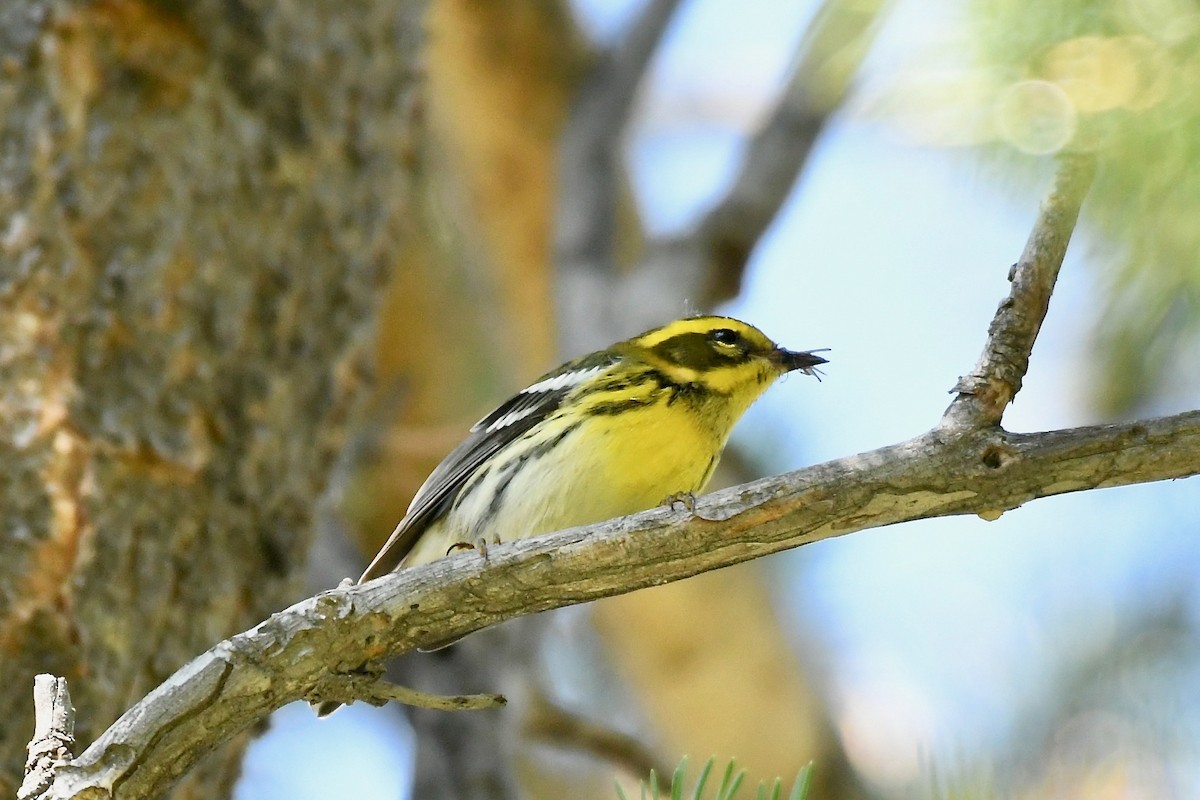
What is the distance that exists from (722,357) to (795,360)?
0.67 feet

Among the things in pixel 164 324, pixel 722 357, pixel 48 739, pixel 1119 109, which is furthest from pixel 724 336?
pixel 48 739

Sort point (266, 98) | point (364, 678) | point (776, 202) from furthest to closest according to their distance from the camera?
point (776, 202) → point (266, 98) → point (364, 678)

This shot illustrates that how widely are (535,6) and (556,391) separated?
3107 millimetres

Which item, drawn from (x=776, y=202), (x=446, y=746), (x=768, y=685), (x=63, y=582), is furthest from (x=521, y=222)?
(x=63, y=582)

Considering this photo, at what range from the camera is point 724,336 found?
368 cm

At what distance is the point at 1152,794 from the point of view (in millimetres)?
3059

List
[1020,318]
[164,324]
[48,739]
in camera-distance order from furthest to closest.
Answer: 1. [164,324]
2. [1020,318]
3. [48,739]

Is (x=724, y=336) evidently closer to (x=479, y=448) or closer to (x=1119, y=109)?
(x=479, y=448)

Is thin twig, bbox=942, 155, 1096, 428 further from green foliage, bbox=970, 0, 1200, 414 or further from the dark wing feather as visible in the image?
the dark wing feather

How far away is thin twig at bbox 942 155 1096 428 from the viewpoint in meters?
1.96

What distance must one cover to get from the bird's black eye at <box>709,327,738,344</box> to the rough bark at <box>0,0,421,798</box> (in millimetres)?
943

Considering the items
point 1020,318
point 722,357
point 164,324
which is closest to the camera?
point 1020,318

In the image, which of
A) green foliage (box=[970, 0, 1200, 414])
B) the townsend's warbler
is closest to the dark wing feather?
the townsend's warbler

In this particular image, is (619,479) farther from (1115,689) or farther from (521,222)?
(521,222)
